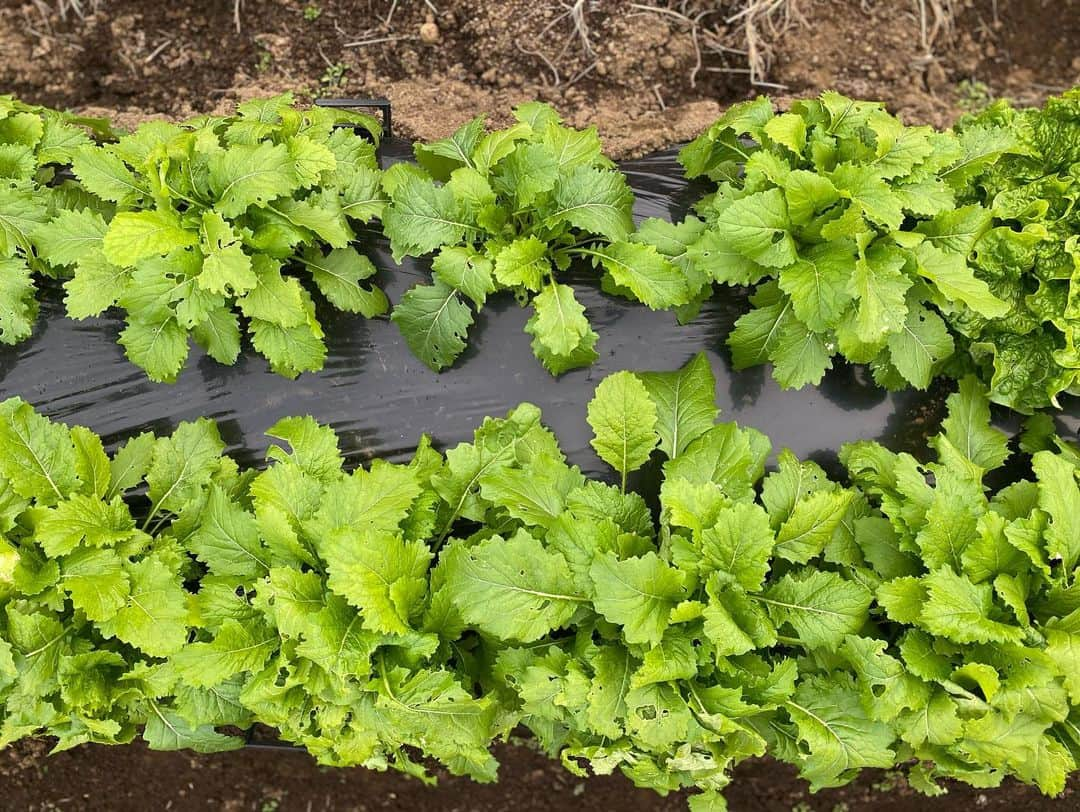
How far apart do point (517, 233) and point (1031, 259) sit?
1715 mm

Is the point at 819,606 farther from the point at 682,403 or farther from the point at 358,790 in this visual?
the point at 358,790

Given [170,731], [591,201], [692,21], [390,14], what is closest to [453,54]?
[390,14]

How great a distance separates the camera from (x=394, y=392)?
3076 millimetres

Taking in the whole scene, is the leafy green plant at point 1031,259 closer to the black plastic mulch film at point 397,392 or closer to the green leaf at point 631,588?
the black plastic mulch film at point 397,392

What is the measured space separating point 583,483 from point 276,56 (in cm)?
276

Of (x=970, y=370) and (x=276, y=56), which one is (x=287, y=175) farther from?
(x=970, y=370)

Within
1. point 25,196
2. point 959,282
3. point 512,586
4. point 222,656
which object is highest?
point 25,196

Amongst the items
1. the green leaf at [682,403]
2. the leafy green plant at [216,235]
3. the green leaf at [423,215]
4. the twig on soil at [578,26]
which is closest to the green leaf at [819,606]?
the green leaf at [682,403]

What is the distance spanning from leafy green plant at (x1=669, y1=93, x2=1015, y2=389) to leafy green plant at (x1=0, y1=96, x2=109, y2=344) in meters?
2.08

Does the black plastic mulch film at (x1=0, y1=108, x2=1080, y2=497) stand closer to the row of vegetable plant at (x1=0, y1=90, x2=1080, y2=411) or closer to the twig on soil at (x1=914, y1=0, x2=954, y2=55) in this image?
the row of vegetable plant at (x1=0, y1=90, x2=1080, y2=411)

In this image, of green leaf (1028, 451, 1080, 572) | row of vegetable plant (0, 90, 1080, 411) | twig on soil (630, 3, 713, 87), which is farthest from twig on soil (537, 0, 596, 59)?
green leaf (1028, 451, 1080, 572)

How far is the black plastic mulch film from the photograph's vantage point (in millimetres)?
3074

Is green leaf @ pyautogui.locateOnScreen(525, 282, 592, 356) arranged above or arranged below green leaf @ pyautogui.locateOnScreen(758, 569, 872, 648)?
above

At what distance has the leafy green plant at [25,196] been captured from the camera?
2.81 metres
